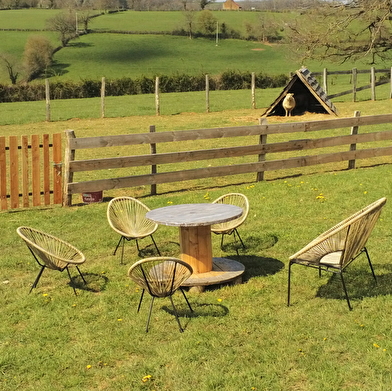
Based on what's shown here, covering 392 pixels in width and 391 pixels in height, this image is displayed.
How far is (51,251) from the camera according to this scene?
7.20m

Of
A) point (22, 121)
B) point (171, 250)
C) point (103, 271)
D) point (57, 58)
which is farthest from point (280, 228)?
point (57, 58)

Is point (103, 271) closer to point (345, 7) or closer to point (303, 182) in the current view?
point (303, 182)

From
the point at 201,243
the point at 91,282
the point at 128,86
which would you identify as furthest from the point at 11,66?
the point at 201,243

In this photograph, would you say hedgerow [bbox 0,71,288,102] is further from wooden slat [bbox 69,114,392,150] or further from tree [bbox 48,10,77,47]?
tree [bbox 48,10,77,47]

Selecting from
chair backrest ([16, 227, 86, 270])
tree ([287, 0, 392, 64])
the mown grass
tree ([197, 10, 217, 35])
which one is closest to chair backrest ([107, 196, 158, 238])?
chair backrest ([16, 227, 86, 270])

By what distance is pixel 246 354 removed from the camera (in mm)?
5066

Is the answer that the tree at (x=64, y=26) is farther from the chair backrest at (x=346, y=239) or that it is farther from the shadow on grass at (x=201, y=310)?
the chair backrest at (x=346, y=239)

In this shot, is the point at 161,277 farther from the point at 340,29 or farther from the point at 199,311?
the point at 340,29

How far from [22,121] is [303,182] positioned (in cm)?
1579

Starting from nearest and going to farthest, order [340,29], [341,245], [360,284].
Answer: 1. [341,245]
2. [360,284]
3. [340,29]

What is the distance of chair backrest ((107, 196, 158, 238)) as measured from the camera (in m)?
7.93

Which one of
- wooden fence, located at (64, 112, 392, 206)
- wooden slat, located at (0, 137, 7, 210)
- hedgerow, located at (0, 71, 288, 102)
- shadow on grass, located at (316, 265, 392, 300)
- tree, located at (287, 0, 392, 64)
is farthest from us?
hedgerow, located at (0, 71, 288, 102)

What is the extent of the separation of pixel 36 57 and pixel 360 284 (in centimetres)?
5323

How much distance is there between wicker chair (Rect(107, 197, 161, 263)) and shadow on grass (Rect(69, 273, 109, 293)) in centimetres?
64
